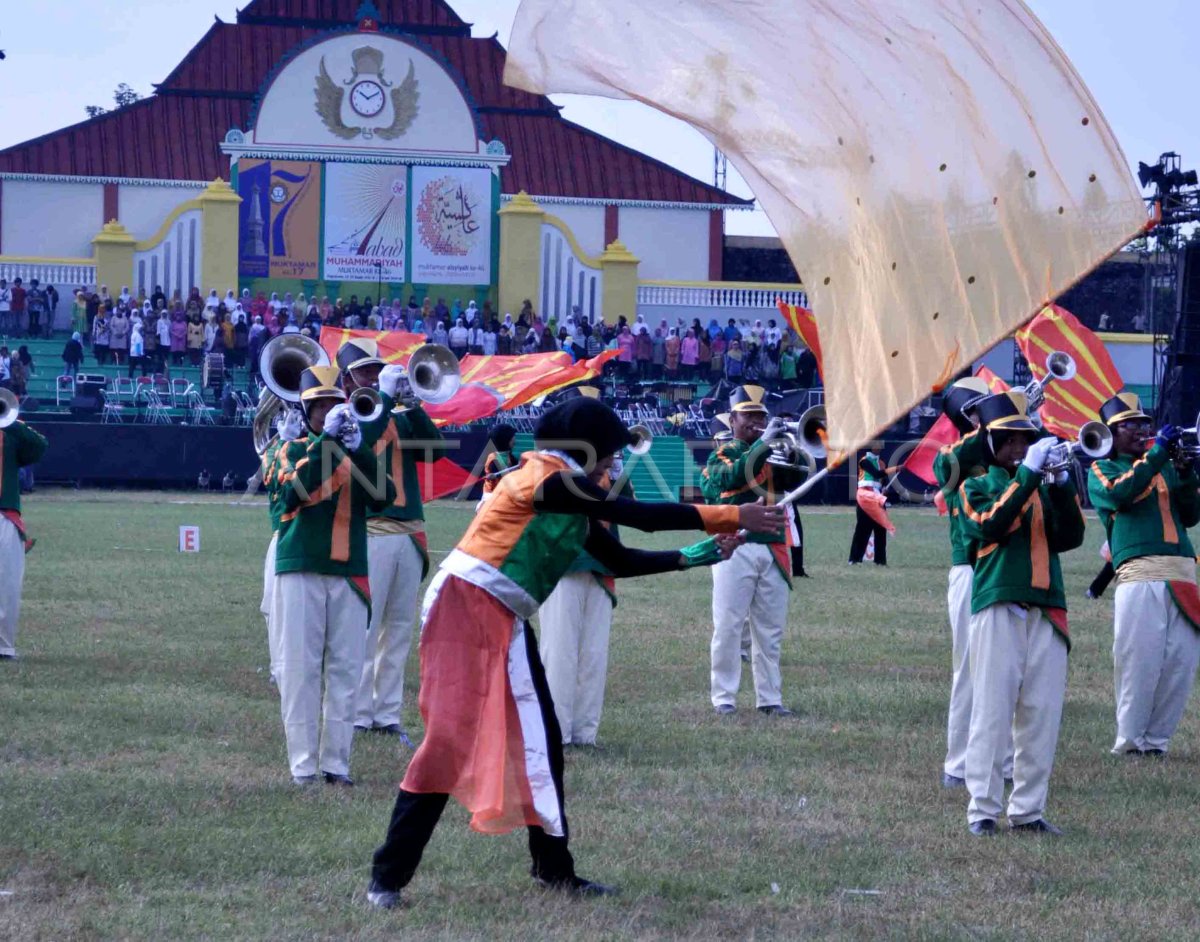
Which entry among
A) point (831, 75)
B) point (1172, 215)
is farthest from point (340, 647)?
point (1172, 215)

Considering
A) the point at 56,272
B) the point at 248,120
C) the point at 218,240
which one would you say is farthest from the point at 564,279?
the point at 56,272

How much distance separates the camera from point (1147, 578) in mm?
9898

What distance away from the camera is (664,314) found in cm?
4591

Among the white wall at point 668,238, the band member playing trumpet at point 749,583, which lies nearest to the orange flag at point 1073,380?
the band member playing trumpet at point 749,583

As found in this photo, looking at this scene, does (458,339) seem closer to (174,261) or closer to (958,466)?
(174,261)

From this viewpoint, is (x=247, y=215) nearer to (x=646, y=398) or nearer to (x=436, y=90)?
(x=436, y=90)

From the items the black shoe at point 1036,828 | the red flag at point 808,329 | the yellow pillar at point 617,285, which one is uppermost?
the yellow pillar at point 617,285

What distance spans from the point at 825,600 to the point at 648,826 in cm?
1040

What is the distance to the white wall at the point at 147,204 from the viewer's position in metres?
49.0

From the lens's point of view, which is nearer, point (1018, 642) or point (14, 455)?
point (1018, 642)

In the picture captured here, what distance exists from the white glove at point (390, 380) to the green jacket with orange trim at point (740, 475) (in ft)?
8.36

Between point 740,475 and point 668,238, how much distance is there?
1604 inches

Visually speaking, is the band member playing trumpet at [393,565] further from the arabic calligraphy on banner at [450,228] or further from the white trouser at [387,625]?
the arabic calligraphy on banner at [450,228]

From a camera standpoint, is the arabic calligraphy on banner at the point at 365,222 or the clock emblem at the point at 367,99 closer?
the arabic calligraphy on banner at the point at 365,222
